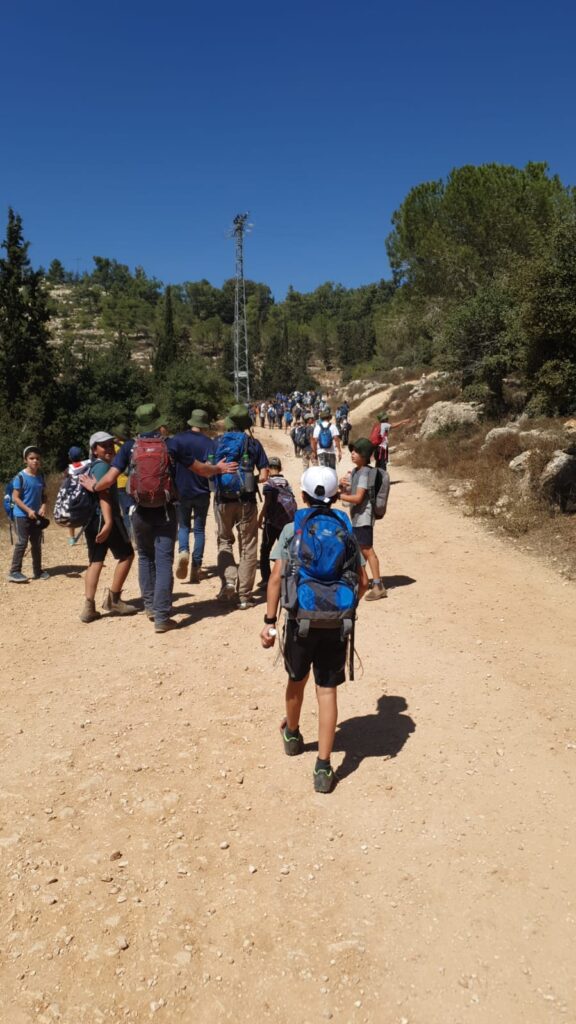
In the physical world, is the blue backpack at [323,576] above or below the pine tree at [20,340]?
below

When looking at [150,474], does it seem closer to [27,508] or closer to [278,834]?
[27,508]

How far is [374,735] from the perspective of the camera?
443cm

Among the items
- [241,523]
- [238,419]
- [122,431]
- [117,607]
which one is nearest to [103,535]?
[117,607]

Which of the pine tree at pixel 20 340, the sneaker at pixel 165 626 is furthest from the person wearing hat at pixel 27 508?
the pine tree at pixel 20 340

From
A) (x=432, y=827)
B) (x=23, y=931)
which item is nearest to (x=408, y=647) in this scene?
(x=432, y=827)

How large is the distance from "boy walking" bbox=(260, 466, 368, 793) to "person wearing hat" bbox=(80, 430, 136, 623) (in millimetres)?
3014

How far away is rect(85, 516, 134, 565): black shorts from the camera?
21.1 ft

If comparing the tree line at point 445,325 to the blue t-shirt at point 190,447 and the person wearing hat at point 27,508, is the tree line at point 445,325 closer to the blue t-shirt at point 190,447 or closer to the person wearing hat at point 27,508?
the person wearing hat at point 27,508

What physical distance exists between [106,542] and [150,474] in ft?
3.38

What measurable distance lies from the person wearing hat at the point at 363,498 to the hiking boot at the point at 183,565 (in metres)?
2.16

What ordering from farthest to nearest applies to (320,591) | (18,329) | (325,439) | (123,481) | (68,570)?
(18,329), (325,439), (68,570), (123,481), (320,591)

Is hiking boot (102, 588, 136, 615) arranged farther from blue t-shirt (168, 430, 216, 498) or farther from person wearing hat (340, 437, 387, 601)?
person wearing hat (340, 437, 387, 601)

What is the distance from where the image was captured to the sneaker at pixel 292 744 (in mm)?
4145

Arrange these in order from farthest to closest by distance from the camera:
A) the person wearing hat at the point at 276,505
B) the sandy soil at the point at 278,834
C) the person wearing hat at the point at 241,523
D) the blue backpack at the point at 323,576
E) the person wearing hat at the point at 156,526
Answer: the person wearing hat at the point at 276,505, the person wearing hat at the point at 241,523, the person wearing hat at the point at 156,526, the blue backpack at the point at 323,576, the sandy soil at the point at 278,834
